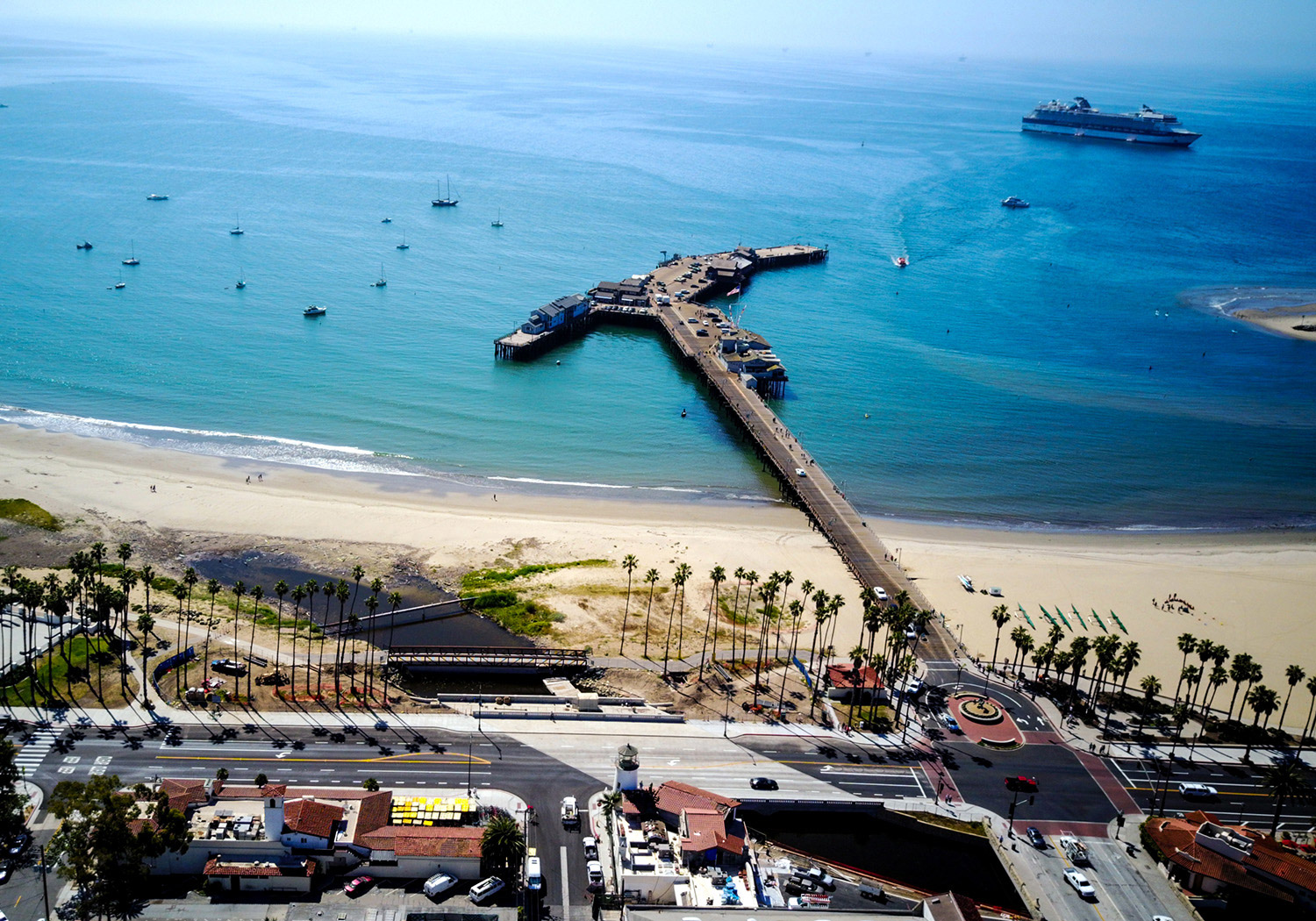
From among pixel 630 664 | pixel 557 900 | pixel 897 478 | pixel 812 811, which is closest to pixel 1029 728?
pixel 812 811

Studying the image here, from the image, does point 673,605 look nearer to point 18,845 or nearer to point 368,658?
point 368,658

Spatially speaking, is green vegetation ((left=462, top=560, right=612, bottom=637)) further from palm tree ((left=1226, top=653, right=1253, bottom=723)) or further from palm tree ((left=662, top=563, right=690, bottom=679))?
palm tree ((left=1226, top=653, right=1253, bottom=723))

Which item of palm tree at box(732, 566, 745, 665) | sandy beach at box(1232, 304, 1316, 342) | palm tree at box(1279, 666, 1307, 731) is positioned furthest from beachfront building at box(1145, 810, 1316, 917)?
sandy beach at box(1232, 304, 1316, 342)

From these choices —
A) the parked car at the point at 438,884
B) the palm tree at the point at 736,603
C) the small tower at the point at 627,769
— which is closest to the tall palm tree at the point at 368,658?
the parked car at the point at 438,884

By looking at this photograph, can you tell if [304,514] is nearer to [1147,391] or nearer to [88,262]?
[88,262]

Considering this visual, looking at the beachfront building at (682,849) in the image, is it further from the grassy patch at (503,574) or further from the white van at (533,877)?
the grassy patch at (503,574)

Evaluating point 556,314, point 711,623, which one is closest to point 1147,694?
point 711,623
